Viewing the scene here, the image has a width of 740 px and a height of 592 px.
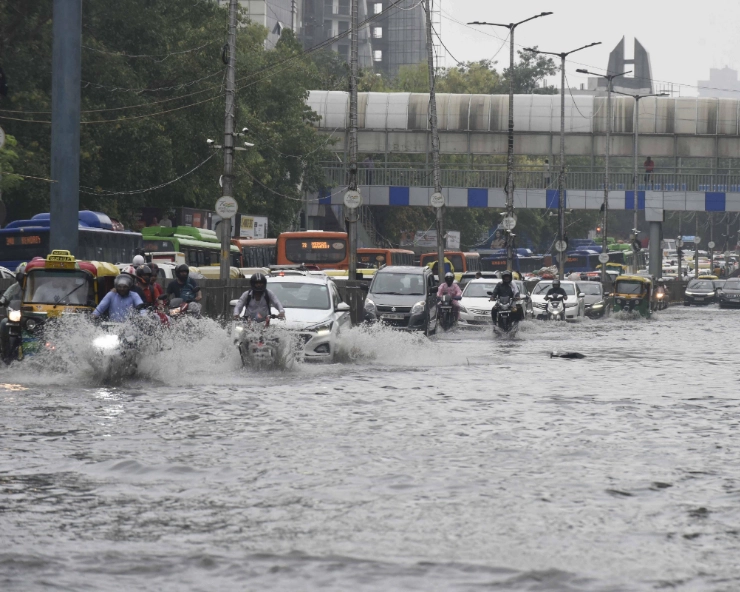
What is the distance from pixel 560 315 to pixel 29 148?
1672 centimetres

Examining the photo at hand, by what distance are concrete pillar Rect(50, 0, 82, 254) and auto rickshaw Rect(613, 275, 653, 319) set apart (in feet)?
88.1

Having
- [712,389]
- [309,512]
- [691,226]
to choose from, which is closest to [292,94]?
[712,389]

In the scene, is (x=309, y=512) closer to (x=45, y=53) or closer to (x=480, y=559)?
(x=480, y=559)

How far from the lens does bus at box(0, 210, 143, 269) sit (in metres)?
37.4

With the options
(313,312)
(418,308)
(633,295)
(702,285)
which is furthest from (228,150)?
(702,285)

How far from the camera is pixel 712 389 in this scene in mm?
19516

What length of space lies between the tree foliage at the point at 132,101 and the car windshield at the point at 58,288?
60.9 feet

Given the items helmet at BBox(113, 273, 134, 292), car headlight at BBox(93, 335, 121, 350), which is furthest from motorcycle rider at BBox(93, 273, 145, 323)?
car headlight at BBox(93, 335, 121, 350)

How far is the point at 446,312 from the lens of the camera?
38.2 meters

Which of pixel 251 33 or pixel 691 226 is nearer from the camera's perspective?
pixel 251 33

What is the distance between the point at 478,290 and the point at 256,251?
45.7ft

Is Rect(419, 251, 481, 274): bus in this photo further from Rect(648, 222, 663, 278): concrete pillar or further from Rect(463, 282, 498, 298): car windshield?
Rect(463, 282, 498, 298): car windshield

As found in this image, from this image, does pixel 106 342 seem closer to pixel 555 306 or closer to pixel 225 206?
pixel 225 206

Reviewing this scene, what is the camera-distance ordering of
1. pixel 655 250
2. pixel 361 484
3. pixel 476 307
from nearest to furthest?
pixel 361 484 → pixel 476 307 → pixel 655 250
